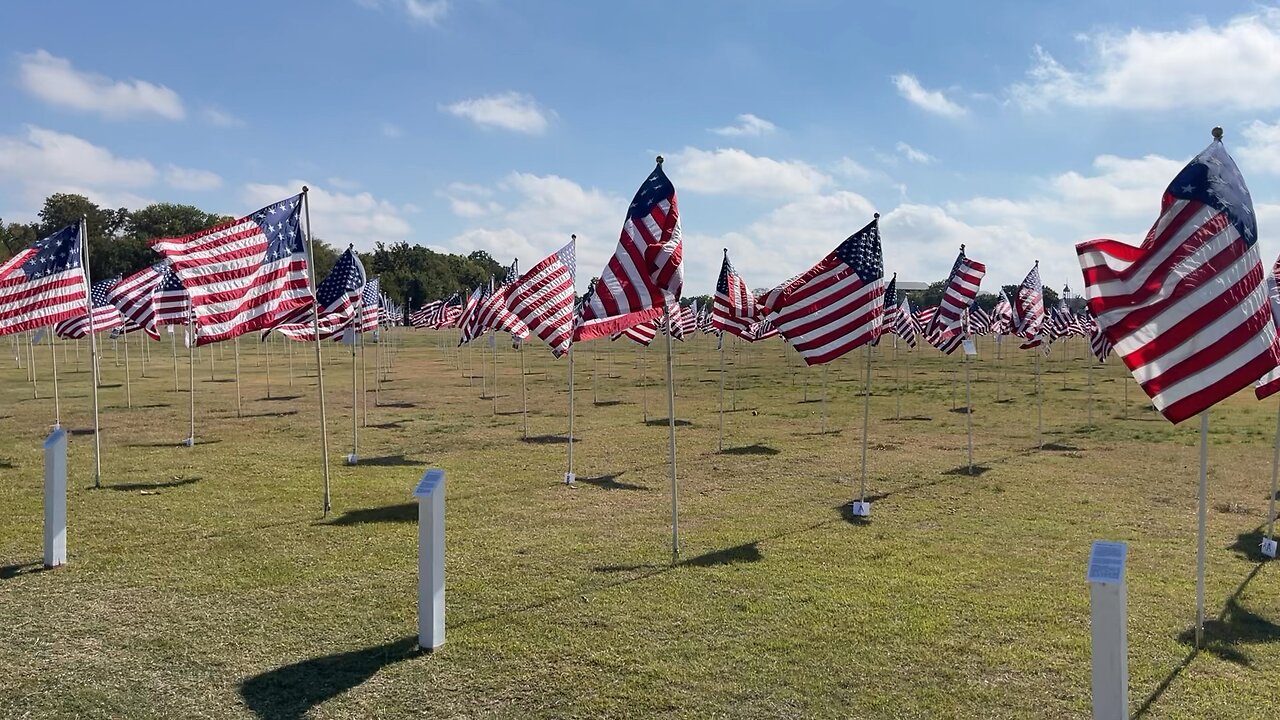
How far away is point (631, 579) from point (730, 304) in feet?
40.1

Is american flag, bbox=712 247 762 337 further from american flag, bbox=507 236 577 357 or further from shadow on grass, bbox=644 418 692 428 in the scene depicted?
american flag, bbox=507 236 577 357

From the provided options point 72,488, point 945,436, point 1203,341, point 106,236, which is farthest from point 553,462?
point 106,236

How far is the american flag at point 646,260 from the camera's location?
1048cm

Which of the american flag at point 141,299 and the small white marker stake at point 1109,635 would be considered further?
the american flag at point 141,299

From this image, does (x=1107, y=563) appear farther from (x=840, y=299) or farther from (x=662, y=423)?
(x=662, y=423)

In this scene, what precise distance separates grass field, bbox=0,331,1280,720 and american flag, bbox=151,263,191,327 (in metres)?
2.83

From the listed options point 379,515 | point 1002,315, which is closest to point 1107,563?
point 379,515

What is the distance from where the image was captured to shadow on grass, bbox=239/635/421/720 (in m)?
6.41

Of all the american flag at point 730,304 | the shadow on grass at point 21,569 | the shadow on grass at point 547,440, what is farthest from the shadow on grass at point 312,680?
the american flag at point 730,304

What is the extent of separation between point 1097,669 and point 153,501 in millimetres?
13106

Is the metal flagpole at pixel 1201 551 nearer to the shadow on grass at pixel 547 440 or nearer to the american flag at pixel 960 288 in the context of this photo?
the american flag at pixel 960 288

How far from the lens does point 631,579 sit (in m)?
9.52

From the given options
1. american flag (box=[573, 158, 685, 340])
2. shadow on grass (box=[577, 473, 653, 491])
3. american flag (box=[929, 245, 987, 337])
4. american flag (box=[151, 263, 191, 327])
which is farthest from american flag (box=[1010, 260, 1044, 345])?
american flag (box=[151, 263, 191, 327])

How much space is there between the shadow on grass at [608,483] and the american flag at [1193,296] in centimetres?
885
